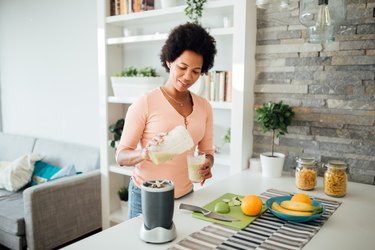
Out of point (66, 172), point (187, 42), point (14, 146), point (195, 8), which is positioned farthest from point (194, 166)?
point (14, 146)

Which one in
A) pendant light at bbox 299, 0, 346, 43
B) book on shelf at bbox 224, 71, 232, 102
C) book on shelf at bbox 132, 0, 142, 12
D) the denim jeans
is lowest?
the denim jeans

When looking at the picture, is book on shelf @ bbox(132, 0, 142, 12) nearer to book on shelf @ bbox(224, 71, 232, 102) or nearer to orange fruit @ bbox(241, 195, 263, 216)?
book on shelf @ bbox(224, 71, 232, 102)

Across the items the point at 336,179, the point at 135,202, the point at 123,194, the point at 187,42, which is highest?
the point at 187,42

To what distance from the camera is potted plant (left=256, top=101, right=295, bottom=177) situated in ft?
6.89

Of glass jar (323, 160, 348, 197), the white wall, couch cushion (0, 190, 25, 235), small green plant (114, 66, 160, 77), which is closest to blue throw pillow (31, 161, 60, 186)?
couch cushion (0, 190, 25, 235)

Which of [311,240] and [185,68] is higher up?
[185,68]

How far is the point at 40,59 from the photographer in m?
3.98

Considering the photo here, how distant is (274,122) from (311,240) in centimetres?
96

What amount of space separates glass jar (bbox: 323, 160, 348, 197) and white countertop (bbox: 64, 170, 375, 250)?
0.12ft

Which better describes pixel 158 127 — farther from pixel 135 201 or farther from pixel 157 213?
pixel 157 213

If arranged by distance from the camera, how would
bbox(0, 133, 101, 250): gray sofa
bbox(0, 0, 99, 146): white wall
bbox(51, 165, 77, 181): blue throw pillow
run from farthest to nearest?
1. bbox(0, 0, 99, 146): white wall
2. bbox(51, 165, 77, 181): blue throw pillow
3. bbox(0, 133, 101, 250): gray sofa

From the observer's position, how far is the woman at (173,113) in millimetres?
1571

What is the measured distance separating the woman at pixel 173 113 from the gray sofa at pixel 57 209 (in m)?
1.29

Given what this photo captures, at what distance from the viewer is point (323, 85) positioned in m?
2.11
